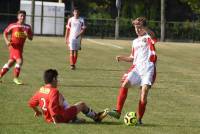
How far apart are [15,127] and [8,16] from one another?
47.2 metres

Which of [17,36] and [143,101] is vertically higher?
[17,36]

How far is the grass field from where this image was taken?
40.6 ft

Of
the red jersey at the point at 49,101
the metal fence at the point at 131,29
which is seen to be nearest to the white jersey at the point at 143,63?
the red jersey at the point at 49,101

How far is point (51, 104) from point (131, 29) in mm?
44888

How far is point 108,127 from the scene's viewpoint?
1248cm

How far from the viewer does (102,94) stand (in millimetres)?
17719

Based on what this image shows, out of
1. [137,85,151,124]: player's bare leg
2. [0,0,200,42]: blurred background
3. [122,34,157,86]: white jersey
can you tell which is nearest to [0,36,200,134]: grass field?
[137,85,151,124]: player's bare leg

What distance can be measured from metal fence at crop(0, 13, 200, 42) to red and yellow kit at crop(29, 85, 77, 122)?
1677 inches

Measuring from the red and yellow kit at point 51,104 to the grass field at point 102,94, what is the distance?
185 millimetres

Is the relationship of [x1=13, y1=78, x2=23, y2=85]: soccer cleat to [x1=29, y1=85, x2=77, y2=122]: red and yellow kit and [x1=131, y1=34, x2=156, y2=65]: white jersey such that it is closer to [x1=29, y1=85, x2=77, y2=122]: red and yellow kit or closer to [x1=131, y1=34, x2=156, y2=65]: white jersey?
[x1=131, y1=34, x2=156, y2=65]: white jersey

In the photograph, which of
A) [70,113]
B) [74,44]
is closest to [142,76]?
[70,113]

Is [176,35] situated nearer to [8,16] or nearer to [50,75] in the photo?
[8,16]

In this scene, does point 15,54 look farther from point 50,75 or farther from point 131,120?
point 50,75

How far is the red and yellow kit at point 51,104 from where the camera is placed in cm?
1207
